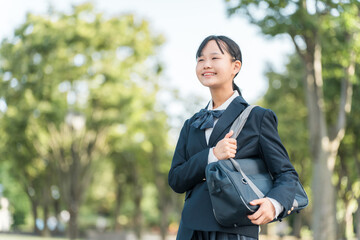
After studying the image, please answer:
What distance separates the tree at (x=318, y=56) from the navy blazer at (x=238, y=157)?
10.7 metres

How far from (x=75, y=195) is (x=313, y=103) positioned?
39.1 ft

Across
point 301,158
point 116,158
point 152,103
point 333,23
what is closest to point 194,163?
point 333,23

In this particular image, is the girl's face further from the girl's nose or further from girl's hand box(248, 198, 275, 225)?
girl's hand box(248, 198, 275, 225)

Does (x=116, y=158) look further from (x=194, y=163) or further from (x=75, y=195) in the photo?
(x=194, y=163)

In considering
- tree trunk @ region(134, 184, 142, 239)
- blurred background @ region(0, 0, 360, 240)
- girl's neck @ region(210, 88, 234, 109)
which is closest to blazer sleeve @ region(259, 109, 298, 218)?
girl's neck @ region(210, 88, 234, 109)

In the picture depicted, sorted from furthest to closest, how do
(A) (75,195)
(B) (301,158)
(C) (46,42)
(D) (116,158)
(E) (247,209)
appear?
(D) (116,158), (B) (301,158), (A) (75,195), (C) (46,42), (E) (247,209)

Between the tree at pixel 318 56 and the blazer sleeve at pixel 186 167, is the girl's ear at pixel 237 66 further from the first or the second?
Answer: the tree at pixel 318 56

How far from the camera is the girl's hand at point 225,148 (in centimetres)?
225

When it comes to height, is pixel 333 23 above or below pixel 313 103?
above

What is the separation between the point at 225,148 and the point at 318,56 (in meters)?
12.8

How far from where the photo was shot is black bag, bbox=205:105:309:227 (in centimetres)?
213

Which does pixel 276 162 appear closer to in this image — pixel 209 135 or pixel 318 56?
pixel 209 135

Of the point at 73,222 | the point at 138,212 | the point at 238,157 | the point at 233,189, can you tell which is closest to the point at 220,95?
the point at 238,157

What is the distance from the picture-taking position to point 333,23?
1302cm
